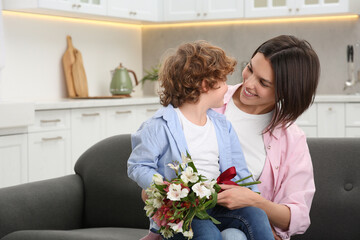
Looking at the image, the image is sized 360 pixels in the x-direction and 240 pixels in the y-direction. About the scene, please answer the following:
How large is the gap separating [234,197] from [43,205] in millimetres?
1137

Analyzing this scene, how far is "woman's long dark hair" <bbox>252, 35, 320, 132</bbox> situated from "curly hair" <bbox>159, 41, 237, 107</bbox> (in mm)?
187

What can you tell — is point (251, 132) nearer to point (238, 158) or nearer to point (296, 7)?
point (238, 158)

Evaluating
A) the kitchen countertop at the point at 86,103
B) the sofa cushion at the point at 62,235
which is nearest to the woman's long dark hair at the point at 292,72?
the sofa cushion at the point at 62,235

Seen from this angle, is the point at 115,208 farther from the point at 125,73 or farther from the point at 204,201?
the point at 125,73

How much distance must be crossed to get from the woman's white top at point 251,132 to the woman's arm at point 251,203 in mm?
207

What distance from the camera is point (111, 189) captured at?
8.74 feet

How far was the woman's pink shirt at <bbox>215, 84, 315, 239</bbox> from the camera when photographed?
1.98 m

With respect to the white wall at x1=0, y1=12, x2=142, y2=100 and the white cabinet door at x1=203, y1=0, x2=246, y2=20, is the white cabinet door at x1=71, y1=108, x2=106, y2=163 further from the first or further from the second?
the white cabinet door at x1=203, y1=0, x2=246, y2=20

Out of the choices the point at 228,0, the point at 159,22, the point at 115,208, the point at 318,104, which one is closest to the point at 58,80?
the point at 159,22

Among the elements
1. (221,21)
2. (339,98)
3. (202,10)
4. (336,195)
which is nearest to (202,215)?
(336,195)

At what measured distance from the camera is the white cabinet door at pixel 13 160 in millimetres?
3775

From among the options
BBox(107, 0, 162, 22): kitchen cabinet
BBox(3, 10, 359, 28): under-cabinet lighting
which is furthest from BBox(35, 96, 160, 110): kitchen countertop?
BBox(3, 10, 359, 28): under-cabinet lighting

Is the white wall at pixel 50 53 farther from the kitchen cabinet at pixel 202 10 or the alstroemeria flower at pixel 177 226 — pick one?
the alstroemeria flower at pixel 177 226

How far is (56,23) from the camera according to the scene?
5.25 m
